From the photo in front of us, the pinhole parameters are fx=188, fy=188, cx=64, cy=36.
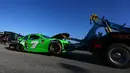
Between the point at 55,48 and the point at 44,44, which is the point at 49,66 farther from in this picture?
the point at 44,44

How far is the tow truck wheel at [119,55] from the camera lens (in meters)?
8.30

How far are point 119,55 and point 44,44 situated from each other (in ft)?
A: 17.6

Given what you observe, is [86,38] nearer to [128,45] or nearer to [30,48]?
[128,45]

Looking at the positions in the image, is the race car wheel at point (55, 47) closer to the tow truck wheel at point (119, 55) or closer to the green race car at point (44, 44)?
the green race car at point (44, 44)

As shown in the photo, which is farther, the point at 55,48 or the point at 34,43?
the point at 34,43

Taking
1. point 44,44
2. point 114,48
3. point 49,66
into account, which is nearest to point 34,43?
point 44,44

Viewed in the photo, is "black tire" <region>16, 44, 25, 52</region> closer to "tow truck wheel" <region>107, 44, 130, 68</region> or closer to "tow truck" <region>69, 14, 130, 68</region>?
"tow truck" <region>69, 14, 130, 68</region>

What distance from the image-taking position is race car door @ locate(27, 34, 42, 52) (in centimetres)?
1257

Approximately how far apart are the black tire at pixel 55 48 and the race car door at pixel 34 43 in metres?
0.92

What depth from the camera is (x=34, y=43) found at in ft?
41.8

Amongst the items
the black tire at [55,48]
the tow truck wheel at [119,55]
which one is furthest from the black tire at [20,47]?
the tow truck wheel at [119,55]

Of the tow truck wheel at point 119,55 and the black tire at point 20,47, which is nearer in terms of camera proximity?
the tow truck wheel at point 119,55

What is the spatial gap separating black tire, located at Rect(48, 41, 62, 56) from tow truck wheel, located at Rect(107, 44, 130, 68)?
3.87 m

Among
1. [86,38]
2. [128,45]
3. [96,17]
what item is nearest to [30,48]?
[86,38]
